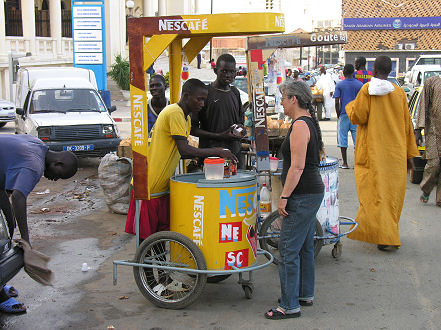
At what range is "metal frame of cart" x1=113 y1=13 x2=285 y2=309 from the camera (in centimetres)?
491

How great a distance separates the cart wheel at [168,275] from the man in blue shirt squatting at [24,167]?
1.00m

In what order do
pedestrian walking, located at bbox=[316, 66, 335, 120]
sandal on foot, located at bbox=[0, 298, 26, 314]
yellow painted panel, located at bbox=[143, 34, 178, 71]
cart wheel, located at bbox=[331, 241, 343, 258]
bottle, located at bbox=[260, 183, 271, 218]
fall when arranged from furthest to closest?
pedestrian walking, located at bbox=[316, 66, 335, 120], cart wheel, located at bbox=[331, 241, 343, 258], bottle, located at bbox=[260, 183, 271, 218], sandal on foot, located at bbox=[0, 298, 26, 314], yellow painted panel, located at bbox=[143, 34, 178, 71]

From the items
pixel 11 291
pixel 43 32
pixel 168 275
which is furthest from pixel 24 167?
pixel 43 32

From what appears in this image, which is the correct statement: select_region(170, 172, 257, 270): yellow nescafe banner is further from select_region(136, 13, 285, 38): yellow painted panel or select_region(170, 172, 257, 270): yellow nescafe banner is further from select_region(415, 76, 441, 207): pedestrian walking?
select_region(415, 76, 441, 207): pedestrian walking

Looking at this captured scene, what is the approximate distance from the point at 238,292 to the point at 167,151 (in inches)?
58.1

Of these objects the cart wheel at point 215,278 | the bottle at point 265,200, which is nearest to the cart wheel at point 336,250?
the bottle at point 265,200

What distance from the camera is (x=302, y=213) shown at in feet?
16.0

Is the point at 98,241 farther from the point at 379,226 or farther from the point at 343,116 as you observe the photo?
the point at 343,116

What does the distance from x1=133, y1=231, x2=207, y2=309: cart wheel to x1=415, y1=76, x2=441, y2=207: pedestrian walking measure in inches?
187

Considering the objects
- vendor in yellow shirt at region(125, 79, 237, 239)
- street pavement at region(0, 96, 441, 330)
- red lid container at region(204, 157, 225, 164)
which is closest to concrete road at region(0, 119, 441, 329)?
street pavement at region(0, 96, 441, 330)

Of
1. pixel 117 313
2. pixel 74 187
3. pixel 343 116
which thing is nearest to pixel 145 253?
pixel 117 313

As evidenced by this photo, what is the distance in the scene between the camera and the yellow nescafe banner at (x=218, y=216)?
16.3 feet

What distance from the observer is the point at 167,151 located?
5.38m

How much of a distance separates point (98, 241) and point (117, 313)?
8.39ft
